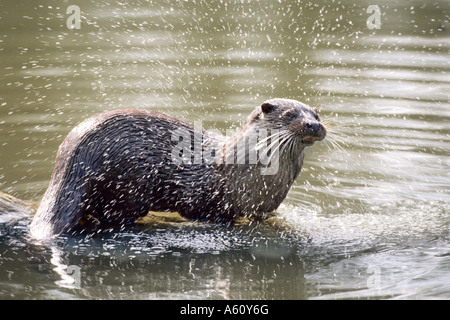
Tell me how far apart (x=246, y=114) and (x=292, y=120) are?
2.03m

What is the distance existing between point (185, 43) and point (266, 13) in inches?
54.0

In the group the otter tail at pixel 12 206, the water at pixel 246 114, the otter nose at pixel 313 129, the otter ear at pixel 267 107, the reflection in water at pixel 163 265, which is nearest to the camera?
the reflection in water at pixel 163 265

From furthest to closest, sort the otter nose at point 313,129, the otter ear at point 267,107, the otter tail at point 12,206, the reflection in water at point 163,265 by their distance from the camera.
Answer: the otter tail at point 12,206
the otter ear at point 267,107
the otter nose at point 313,129
the reflection in water at point 163,265

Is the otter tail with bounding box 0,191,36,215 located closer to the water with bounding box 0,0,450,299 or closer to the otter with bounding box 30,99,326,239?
the water with bounding box 0,0,450,299

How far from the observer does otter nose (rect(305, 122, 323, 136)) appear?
391cm

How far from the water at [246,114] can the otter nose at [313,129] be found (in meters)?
0.44

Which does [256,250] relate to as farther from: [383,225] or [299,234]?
[383,225]

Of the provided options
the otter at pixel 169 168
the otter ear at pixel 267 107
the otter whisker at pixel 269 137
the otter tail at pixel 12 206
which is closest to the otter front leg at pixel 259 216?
the otter at pixel 169 168

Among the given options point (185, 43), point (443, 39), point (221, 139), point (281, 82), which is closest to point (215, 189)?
point (221, 139)

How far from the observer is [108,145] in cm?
397

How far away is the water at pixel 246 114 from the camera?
3.58 metres

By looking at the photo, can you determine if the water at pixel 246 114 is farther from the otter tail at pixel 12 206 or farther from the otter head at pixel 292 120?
the otter head at pixel 292 120

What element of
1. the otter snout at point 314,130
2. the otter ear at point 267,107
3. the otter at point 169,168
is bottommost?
the otter at point 169,168

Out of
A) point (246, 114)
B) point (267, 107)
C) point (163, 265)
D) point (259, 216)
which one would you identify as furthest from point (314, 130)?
point (246, 114)
